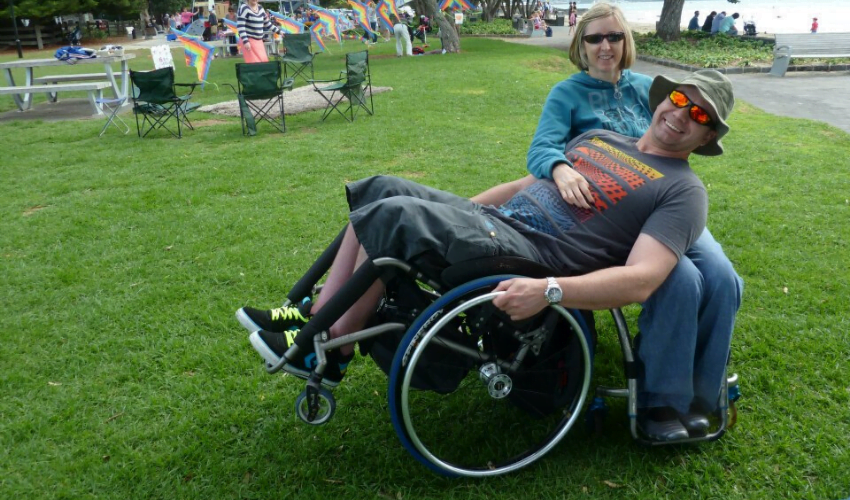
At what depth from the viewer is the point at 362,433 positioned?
8.52 feet

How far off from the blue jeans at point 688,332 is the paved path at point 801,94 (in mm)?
7241

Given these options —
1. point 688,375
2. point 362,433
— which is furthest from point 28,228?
point 688,375

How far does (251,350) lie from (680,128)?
2236 millimetres

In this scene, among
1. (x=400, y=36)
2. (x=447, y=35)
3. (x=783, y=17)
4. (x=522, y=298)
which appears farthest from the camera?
(x=783, y=17)

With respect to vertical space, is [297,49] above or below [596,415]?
above

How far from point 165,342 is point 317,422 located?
1.39 meters

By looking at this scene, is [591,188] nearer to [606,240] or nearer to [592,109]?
[606,240]

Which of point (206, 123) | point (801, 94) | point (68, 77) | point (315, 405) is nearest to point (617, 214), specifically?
point (315, 405)

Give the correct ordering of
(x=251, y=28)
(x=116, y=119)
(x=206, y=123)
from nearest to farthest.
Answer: (x=206, y=123)
(x=116, y=119)
(x=251, y=28)

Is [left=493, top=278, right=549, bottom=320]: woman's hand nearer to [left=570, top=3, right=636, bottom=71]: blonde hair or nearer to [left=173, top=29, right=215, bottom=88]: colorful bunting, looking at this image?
[left=570, top=3, right=636, bottom=71]: blonde hair

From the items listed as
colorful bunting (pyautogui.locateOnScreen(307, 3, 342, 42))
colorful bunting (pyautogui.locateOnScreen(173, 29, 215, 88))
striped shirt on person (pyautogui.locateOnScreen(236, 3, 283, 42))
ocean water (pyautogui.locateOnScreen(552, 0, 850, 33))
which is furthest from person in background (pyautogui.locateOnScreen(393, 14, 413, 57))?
colorful bunting (pyautogui.locateOnScreen(173, 29, 215, 88))

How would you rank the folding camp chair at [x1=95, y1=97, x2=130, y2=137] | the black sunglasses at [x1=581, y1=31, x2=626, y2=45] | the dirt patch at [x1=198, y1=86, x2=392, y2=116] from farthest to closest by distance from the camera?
1. the dirt patch at [x1=198, y1=86, x2=392, y2=116]
2. the folding camp chair at [x1=95, y1=97, x2=130, y2=137]
3. the black sunglasses at [x1=581, y1=31, x2=626, y2=45]

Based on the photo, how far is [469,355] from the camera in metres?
2.21

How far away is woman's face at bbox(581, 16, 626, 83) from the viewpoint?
2.80m
